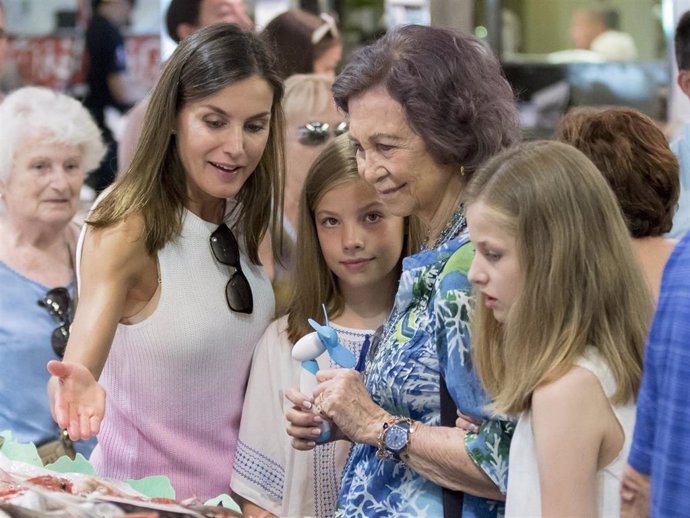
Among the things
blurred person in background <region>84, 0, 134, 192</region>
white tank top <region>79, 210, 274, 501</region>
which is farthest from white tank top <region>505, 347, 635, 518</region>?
blurred person in background <region>84, 0, 134, 192</region>

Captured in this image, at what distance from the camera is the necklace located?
228 centimetres

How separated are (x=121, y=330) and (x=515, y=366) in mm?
1084

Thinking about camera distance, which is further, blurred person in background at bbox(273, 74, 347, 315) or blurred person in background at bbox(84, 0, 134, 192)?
blurred person in background at bbox(84, 0, 134, 192)

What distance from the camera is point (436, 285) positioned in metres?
2.17

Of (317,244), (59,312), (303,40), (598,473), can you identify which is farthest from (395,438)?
(303,40)

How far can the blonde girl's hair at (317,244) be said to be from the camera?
113 inches

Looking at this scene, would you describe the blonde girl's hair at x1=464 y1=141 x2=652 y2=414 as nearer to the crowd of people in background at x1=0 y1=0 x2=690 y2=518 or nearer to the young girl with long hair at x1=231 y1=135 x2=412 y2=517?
the crowd of people in background at x1=0 y1=0 x2=690 y2=518

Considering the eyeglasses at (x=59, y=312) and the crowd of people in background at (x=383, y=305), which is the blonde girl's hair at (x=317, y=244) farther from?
the eyeglasses at (x=59, y=312)

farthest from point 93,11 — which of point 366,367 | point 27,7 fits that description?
point 366,367

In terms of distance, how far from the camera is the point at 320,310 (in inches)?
115

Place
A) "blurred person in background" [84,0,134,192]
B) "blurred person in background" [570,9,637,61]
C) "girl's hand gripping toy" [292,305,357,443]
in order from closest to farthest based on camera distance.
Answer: "girl's hand gripping toy" [292,305,357,443] < "blurred person in background" [84,0,134,192] < "blurred person in background" [570,9,637,61]

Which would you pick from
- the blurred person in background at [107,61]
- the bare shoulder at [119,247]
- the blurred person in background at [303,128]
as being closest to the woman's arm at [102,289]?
the bare shoulder at [119,247]

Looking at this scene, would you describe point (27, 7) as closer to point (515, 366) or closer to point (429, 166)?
point (429, 166)

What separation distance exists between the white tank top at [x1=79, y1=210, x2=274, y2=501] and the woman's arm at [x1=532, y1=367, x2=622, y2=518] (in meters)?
1.05
